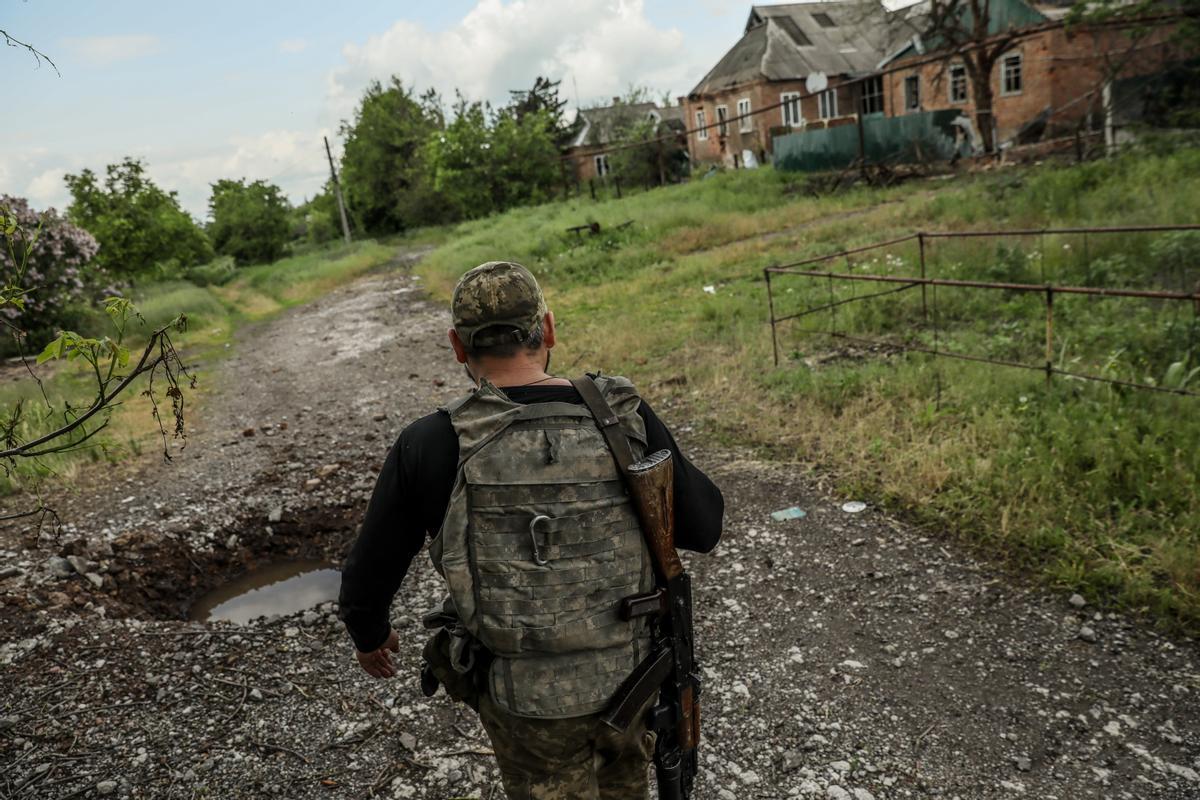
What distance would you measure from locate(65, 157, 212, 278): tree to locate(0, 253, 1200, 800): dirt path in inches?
861

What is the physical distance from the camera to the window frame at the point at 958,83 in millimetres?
22859

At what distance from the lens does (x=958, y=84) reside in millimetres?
23328

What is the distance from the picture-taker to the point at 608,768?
1898 millimetres

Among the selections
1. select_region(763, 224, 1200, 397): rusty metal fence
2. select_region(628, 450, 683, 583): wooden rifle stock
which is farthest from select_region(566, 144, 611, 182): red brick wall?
select_region(628, 450, 683, 583): wooden rifle stock

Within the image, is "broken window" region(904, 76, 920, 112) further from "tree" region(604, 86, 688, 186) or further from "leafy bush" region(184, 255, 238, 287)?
"leafy bush" region(184, 255, 238, 287)

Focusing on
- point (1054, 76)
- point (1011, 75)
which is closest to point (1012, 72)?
point (1011, 75)

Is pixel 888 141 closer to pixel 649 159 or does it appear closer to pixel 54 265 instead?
pixel 649 159

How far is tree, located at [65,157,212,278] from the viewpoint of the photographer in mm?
22931

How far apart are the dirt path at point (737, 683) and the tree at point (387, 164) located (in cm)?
3504

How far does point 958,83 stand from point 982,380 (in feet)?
72.1

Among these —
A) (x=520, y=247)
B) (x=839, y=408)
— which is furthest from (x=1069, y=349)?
(x=520, y=247)

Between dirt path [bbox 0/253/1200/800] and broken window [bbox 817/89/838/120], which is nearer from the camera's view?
dirt path [bbox 0/253/1200/800]

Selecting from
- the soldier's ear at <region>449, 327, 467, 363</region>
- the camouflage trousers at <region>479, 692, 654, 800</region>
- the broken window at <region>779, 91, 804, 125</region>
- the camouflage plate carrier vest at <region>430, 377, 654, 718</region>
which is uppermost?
the broken window at <region>779, 91, 804, 125</region>

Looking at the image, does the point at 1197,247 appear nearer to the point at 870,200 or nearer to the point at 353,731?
the point at 353,731
